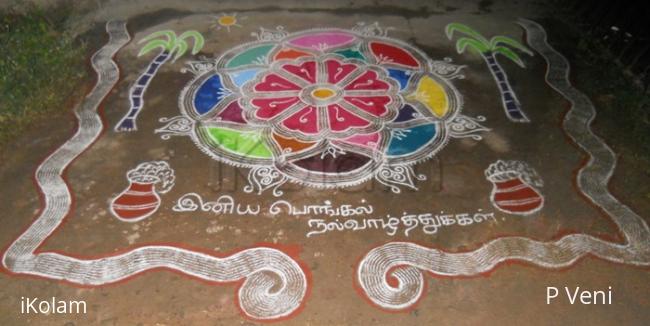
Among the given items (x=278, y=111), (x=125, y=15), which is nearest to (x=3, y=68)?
(x=125, y=15)

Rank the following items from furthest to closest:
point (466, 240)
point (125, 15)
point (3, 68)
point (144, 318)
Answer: point (125, 15), point (3, 68), point (466, 240), point (144, 318)

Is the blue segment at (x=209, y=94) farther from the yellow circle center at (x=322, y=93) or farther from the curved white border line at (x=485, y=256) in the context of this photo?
the curved white border line at (x=485, y=256)

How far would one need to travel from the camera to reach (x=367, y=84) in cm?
730

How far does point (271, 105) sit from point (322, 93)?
757mm

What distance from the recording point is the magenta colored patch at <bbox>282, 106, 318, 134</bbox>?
6.48 metres

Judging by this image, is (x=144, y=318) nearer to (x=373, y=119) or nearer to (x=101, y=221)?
(x=101, y=221)

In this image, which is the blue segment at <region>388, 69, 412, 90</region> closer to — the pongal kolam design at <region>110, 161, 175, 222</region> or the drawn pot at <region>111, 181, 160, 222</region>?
the pongal kolam design at <region>110, 161, 175, 222</region>

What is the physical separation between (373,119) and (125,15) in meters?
5.47

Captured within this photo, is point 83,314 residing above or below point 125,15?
below

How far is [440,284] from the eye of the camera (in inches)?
187

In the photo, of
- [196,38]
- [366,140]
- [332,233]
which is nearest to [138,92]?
[196,38]

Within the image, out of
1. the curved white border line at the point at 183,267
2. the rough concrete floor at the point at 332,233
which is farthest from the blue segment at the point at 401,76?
the curved white border line at the point at 183,267

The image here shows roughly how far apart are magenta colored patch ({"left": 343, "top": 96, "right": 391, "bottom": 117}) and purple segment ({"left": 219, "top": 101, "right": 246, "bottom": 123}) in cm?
148

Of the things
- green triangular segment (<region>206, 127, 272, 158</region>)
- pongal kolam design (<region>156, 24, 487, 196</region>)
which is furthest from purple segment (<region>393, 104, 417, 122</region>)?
green triangular segment (<region>206, 127, 272, 158</region>)
